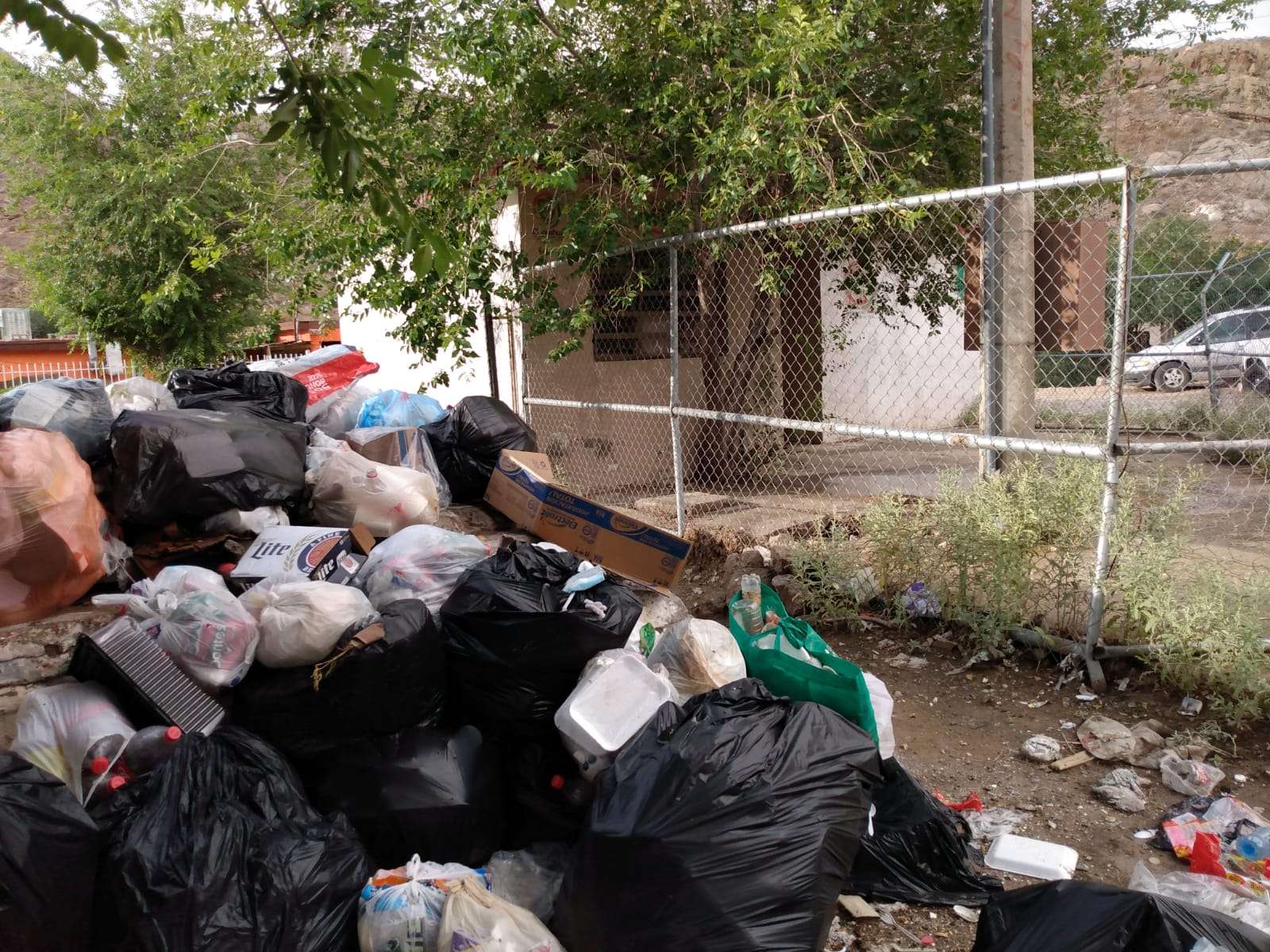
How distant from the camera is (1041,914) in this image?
1.64 m

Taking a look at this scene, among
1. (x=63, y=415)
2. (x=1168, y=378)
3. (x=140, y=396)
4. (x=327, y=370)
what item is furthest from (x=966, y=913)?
(x=1168, y=378)

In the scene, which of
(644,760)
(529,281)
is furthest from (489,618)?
(529,281)

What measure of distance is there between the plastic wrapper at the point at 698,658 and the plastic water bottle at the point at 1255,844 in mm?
1338

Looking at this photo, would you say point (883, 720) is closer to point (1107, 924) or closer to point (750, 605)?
point (750, 605)

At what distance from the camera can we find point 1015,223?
411cm

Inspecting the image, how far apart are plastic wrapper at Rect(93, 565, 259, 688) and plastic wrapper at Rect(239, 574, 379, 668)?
2.0 inches

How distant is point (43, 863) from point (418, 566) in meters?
1.21

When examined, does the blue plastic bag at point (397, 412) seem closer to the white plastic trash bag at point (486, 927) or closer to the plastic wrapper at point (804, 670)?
the plastic wrapper at point (804, 670)

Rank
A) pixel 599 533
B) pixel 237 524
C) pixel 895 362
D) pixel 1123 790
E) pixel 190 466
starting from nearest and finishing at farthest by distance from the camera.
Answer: pixel 1123 790, pixel 190 466, pixel 237 524, pixel 599 533, pixel 895 362

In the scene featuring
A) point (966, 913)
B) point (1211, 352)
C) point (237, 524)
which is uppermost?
point (1211, 352)

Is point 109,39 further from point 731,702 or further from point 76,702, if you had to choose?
point 731,702

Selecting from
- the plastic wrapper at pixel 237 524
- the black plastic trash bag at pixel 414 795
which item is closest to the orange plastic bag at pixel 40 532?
the plastic wrapper at pixel 237 524

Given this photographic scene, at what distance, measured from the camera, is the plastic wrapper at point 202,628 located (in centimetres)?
244

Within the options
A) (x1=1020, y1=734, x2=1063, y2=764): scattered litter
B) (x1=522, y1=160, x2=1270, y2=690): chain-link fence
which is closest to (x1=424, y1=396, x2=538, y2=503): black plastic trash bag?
(x1=522, y1=160, x2=1270, y2=690): chain-link fence
